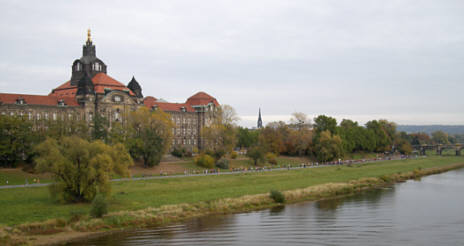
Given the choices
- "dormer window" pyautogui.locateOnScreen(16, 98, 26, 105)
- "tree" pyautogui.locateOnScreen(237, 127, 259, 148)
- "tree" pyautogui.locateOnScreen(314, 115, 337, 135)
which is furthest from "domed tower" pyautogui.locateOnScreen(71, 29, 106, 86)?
"tree" pyautogui.locateOnScreen(314, 115, 337, 135)

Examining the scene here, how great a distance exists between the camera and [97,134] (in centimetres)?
6712

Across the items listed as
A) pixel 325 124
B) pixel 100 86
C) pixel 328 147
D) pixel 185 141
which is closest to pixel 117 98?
pixel 100 86

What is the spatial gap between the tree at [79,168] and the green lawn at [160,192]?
1.49 m

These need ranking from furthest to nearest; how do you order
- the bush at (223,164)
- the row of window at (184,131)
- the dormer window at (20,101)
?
the row of window at (184,131) → the bush at (223,164) → the dormer window at (20,101)

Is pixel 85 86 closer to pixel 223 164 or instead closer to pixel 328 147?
pixel 223 164

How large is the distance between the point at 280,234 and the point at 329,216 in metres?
8.41

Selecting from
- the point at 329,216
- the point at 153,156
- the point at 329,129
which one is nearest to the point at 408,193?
the point at 329,216

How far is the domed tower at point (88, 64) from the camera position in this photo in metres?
88.8

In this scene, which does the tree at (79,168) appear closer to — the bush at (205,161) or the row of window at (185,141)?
the bush at (205,161)

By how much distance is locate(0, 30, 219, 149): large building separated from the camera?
245 ft

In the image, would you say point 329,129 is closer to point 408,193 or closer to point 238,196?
point 408,193

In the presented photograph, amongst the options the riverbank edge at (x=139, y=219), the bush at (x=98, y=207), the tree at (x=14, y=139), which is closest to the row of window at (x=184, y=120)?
the tree at (x=14, y=139)

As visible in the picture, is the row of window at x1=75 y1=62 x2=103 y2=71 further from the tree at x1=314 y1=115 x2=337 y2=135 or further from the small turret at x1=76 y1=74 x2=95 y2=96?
the tree at x1=314 y1=115 x2=337 y2=135

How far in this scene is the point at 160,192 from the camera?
156 ft
